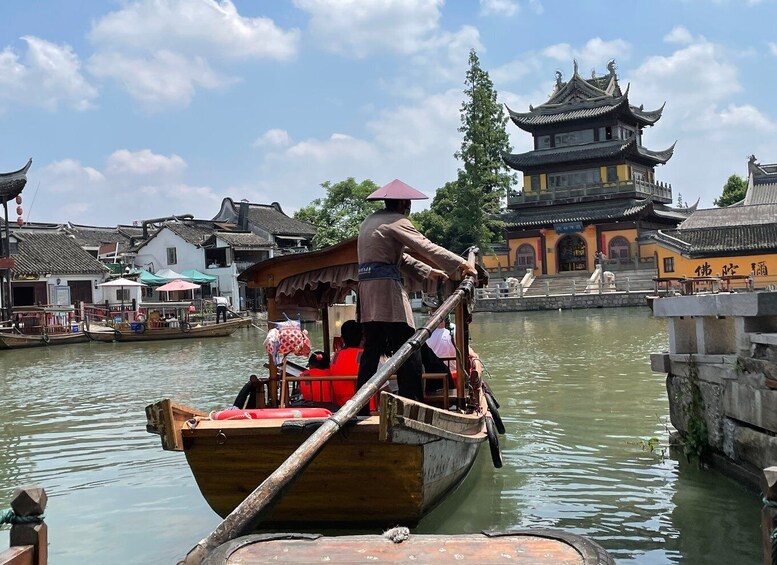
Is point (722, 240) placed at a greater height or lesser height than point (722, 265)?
greater

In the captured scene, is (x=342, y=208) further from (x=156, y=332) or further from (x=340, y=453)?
(x=340, y=453)

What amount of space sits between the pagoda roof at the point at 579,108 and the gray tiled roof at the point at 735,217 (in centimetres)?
882

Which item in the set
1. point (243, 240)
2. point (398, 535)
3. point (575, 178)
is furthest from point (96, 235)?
point (398, 535)

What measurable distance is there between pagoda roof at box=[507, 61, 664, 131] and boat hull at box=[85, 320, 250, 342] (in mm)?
23247

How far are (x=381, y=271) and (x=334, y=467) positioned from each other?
53.1 inches

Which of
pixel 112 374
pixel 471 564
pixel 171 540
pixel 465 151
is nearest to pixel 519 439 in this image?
pixel 171 540

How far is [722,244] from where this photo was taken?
31141 mm

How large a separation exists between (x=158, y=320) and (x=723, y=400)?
76.2ft

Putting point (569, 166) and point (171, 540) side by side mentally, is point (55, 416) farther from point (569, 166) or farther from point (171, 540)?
point (569, 166)

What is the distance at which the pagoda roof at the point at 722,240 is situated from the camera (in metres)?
30.1

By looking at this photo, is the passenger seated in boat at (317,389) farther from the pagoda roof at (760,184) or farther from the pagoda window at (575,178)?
the pagoda window at (575,178)

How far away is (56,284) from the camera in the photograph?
32.0m

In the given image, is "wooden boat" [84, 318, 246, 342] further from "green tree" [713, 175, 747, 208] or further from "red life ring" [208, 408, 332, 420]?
"green tree" [713, 175, 747, 208]

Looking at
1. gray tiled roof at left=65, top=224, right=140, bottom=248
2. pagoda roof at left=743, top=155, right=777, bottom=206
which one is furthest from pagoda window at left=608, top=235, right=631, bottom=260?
gray tiled roof at left=65, top=224, right=140, bottom=248
